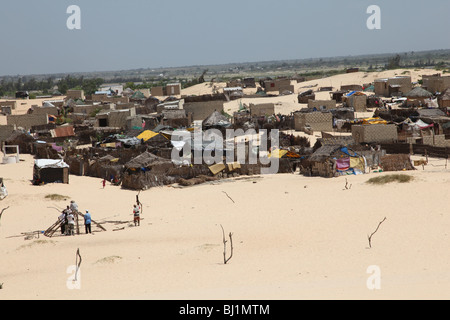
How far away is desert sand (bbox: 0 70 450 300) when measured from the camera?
379 inches

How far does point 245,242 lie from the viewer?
42.3ft

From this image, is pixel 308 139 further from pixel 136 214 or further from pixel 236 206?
pixel 136 214

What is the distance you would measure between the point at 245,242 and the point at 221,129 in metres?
18.5

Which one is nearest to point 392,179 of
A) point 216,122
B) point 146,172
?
point 146,172

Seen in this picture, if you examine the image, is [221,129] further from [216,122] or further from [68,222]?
[68,222]

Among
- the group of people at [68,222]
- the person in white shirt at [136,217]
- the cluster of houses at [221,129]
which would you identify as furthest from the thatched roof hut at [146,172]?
the group of people at [68,222]

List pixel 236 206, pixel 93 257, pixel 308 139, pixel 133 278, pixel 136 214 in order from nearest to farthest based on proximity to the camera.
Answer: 1. pixel 133 278
2. pixel 93 257
3. pixel 136 214
4. pixel 236 206
5. pixel 308 139

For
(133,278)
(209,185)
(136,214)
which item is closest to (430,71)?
(209,185)

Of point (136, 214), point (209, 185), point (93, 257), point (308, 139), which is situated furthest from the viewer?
point (308, 139)

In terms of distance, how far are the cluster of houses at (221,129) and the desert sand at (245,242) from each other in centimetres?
111

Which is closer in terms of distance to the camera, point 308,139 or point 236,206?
point 236,206

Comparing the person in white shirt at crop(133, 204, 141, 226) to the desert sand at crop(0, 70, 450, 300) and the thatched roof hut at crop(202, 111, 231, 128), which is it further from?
the thatched roof hut at crop(202, 111, 231, 128)

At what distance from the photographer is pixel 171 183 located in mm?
21266
